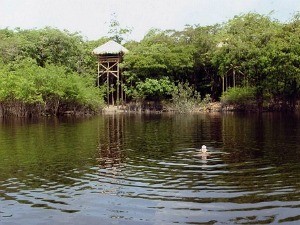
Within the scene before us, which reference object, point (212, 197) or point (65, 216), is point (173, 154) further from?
point (65, 216)

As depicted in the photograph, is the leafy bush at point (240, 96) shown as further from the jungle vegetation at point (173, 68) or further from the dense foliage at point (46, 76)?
the dense foliage at point (46, 76)

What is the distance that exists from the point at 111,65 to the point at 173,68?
9606 mm

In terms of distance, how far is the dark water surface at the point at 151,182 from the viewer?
9.64 metres

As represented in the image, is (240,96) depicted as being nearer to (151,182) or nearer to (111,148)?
(111,148)

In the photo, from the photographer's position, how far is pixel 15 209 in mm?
10305

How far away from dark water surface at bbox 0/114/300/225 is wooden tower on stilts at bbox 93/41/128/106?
1460 inches

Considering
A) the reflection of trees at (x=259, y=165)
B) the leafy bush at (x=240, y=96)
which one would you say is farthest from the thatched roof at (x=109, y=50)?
the reflection of trees at (x=259, y=165)

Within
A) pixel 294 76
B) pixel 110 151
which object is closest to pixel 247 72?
pixel 294 76

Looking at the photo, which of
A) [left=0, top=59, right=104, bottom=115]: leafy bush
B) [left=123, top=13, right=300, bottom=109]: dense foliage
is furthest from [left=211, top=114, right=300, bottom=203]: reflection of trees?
[left=0, top=59, right=104, bottom=115]: leafy bush

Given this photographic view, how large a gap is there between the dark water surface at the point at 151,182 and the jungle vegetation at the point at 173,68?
2764cm

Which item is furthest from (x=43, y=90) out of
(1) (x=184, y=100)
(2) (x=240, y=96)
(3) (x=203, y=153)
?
(3) (x=203, y=153)

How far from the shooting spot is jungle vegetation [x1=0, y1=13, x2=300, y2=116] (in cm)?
4972

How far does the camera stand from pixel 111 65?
207 ft

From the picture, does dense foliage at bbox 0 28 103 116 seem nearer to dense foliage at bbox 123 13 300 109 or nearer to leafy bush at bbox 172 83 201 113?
dense foliage at bbox 123 13 300 109
